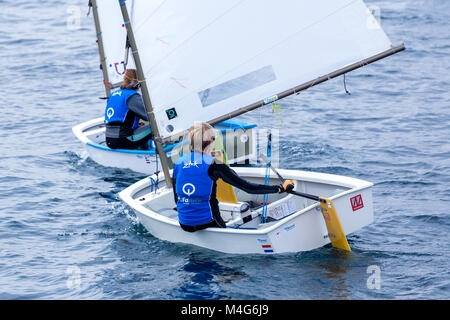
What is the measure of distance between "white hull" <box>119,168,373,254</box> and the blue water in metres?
0.12

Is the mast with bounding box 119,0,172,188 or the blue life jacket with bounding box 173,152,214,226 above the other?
the mast with bounding box 119,0,172,188

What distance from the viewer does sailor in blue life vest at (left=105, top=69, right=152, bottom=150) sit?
8461 mm

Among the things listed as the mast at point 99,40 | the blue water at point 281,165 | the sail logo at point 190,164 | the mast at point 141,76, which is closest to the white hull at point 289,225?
the blue water at point 281,165

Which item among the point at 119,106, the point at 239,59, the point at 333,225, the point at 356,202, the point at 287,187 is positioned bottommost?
the point at 333,225

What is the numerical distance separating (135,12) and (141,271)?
2.48 meters

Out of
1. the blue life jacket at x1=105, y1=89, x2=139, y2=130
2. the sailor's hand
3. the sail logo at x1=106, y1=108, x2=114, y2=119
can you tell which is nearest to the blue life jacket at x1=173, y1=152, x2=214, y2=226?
the sailor's hand

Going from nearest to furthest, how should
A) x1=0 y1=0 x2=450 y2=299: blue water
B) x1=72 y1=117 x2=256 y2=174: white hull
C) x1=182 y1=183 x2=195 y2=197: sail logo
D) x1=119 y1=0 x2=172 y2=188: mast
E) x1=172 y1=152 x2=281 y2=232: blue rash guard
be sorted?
x1=0 y1=0 x2=450 y2=299: blue water < x1=172 y1=152 x2=281 y2=232: blue rash guard < x1=182 y1=183 x2=195 y2=197: sail logo < x1=119 y1=0 x2=172 y2=188: mast < x1=72 y1=117 x2=256 y2=174: white hull

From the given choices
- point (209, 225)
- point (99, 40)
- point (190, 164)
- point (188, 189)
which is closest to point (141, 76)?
point (190, 164)

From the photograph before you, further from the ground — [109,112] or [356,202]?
[109,112]

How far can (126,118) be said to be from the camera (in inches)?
342

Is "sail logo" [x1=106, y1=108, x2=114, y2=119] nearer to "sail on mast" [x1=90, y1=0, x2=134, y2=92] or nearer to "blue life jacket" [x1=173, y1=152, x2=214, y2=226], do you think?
"sail on mast" [x1=90, y1=0, x2=134, y2=92]

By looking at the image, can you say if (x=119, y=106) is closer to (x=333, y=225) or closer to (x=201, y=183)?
(x=201, y=183)

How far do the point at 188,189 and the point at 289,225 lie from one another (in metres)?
0.96
